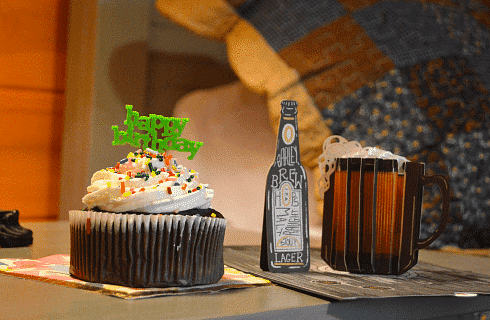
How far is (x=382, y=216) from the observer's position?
2.51 feet

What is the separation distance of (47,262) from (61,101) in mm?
1387

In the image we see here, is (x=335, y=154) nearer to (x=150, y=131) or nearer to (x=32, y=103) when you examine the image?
(x=150, y=131)

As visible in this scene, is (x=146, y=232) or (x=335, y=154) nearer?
(x=146, y=232)

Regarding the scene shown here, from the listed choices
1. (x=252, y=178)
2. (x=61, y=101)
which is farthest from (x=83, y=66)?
(x=252, y=178)

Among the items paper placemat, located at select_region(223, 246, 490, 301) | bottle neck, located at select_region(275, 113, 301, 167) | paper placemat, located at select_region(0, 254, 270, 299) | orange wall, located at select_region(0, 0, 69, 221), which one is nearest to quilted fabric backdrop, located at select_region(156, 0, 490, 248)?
orange wall, located at select_region(0, 0, 69, 221)

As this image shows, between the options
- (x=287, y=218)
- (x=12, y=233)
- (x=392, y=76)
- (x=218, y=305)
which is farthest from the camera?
(x=392, y=76)

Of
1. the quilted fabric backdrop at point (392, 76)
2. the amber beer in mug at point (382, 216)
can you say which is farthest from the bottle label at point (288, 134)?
the quilted fabric backdrop at point (392, 76)

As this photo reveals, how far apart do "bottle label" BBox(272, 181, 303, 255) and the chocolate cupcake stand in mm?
106

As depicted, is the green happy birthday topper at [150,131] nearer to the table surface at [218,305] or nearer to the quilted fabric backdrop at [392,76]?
the table surface at [218,305]

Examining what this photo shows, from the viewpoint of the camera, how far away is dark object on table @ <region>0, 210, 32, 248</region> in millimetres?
944

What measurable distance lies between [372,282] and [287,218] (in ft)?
0.51

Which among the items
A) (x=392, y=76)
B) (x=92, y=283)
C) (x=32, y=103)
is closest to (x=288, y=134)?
(x=92, y=283)

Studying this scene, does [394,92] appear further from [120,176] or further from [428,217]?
[120,176]

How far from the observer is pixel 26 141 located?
1.93m
